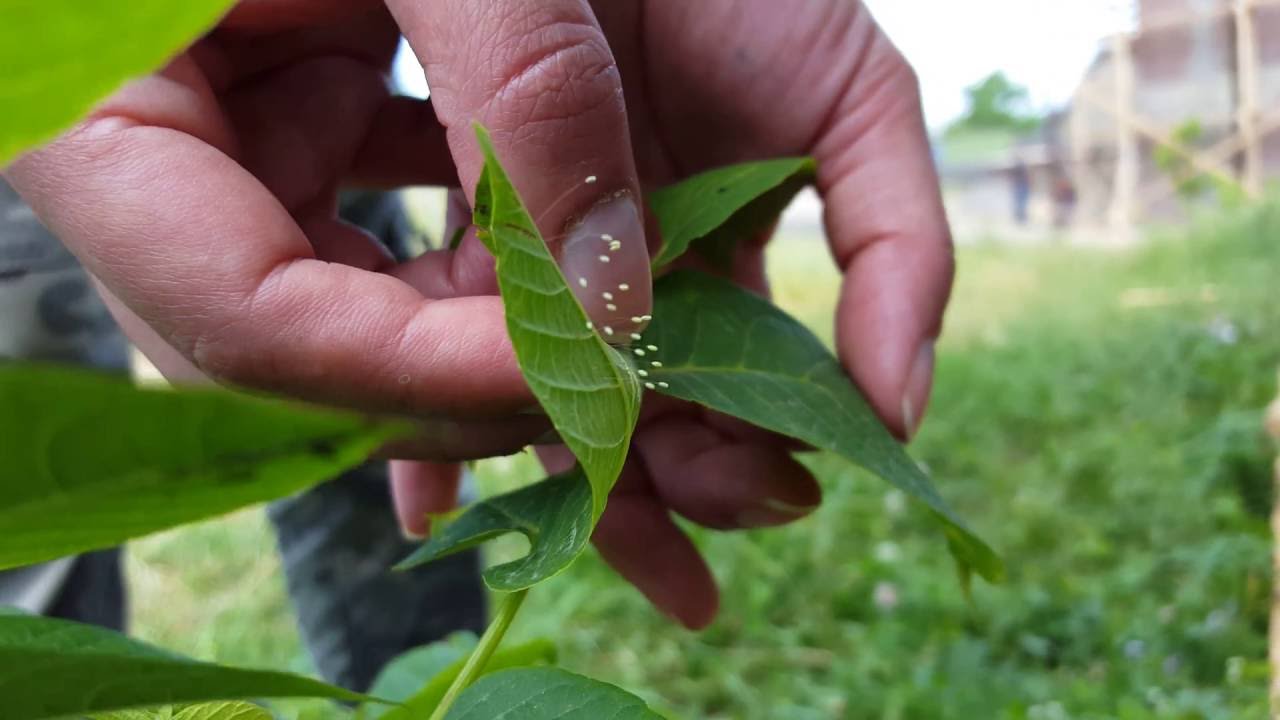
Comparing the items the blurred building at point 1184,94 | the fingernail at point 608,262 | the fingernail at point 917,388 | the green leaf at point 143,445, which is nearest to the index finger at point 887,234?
the fingernail at point 917,388

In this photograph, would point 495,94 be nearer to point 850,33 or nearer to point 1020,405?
point 850,33

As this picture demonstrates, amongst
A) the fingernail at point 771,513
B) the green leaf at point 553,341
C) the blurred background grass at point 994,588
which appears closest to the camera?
the green leaf at point 553,341

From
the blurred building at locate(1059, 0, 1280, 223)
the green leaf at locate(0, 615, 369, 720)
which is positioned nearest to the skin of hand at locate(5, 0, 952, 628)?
the green leaf at locate(0, 615, 369, 720)

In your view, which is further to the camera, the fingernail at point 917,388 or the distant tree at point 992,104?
the distant tree at point 992,104

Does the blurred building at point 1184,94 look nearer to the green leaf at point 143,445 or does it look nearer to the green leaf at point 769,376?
the green leaf at point 769,376

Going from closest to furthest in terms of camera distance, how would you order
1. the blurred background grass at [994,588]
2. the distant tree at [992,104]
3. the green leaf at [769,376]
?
1. the green leaf at [769,376]
2. the blurred background grass at [994,588]
3. the distant tree at [992,104]

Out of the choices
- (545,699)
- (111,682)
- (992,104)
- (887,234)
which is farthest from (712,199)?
(992,104)

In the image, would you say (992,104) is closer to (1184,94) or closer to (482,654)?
(1184,94)

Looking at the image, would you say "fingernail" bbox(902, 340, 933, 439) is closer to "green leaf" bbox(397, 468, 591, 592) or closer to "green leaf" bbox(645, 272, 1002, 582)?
"green leaf" bbox(645, 272, 1002, 582)
